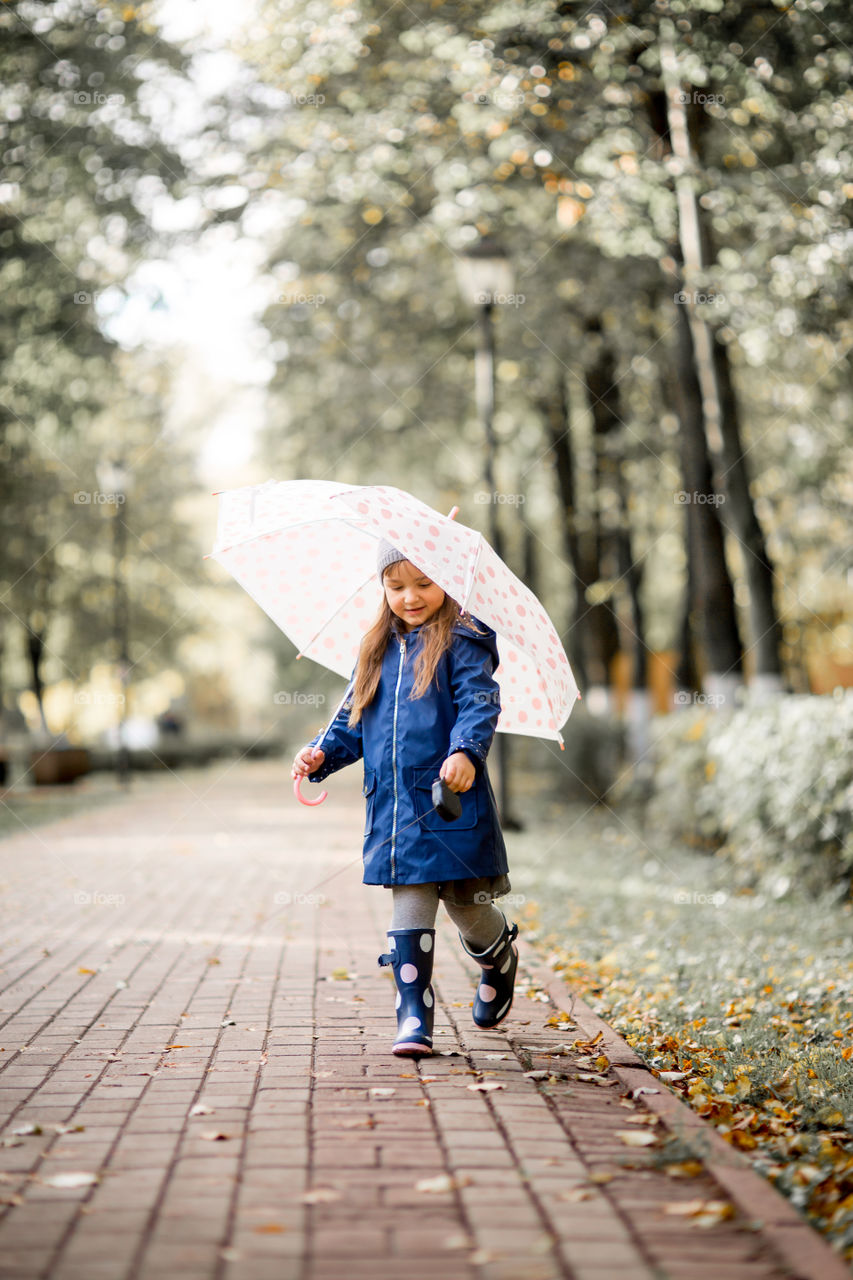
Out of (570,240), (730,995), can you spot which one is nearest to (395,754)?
(730,995)

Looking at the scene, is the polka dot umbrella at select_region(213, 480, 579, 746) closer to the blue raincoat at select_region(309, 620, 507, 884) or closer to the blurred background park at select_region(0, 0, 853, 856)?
the blue raincoat at select_region(309, 620, 507, 884)

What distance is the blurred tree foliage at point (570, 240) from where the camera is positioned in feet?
35.9

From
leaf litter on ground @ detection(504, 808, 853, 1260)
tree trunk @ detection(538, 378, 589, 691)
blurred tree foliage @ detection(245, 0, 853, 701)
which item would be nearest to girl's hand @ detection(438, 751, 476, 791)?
leaf litter on ground @ detection(504, 808, 853, 1260)

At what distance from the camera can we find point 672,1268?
284 cm

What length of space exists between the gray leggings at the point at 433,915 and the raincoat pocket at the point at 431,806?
243 mm

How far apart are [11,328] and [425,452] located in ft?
23.5

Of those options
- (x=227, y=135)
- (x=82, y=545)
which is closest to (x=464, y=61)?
(x=227, y=135)

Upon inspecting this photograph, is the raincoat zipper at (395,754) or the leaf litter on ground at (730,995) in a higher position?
the raincoat zipper at (395,754)

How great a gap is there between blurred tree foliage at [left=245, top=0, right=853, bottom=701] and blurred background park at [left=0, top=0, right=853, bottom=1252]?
0.16ft

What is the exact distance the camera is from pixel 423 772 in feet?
15.3

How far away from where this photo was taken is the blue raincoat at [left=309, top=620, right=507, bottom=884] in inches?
180

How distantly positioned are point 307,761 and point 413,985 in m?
0.90

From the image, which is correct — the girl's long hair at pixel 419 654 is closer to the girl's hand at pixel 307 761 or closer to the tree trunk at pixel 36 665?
the girl's hand at pixel 307 761

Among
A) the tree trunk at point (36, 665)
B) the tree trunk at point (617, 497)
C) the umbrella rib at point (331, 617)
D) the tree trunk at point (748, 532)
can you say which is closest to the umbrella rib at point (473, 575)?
the umbrella rib at point (331, 617)
